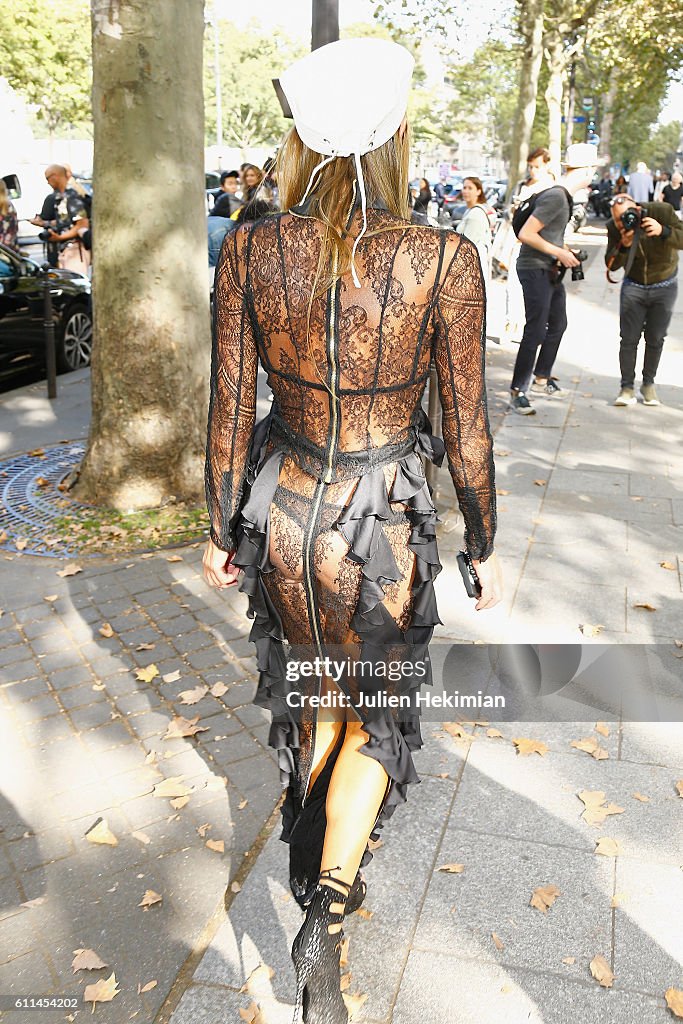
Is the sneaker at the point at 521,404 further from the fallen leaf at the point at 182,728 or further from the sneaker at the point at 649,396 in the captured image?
the fallen leaf at the point at 182,728

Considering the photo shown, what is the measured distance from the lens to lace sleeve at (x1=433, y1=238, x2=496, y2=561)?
2.33 m

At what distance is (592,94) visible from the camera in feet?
155

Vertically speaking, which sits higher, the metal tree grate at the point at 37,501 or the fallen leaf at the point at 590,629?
the fallen leaf at the point at 590,629

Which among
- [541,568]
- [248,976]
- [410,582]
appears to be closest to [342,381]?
[410,582]

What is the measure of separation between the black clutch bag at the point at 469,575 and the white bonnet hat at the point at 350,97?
39.8 inches

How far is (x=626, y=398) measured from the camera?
9367mm

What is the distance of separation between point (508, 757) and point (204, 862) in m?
1.29

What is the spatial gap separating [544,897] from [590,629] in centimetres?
204

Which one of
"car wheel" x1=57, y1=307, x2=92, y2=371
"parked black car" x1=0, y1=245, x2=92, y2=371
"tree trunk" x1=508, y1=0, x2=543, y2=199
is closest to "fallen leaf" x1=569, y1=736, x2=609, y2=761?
"parked black car" x1=0, y1=245, x2=92, y2=371

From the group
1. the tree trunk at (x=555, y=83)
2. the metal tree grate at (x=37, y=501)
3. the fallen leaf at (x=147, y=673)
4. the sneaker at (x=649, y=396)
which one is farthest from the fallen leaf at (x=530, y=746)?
the tree trunk at (x=555, y=83)

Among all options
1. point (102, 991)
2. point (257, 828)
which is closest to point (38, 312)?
point (257, 828)

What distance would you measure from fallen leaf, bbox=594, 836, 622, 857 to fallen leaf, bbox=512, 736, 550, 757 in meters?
0.56

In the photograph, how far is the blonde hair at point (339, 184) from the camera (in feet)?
7.28

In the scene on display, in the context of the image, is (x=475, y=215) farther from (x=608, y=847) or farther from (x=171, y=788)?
(x=608, y=847)
